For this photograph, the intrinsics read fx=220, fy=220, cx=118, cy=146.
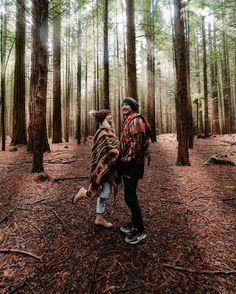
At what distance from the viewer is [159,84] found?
1005 inches

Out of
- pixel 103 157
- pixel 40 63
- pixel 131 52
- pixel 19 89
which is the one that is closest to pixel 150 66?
pixel 131 52

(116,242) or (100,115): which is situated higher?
(100,115)

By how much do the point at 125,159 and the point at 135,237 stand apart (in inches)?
43.2

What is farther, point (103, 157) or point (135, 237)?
point (103, 157)

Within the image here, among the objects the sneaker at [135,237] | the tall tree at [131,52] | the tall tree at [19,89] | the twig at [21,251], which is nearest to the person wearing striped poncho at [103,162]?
the sneaker at [135,237]

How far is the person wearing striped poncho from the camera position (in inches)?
125

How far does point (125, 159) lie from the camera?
295cm

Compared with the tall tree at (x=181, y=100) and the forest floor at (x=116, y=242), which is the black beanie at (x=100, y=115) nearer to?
the forest floor at (x=116, y=242)

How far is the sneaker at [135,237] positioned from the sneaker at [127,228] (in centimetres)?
10

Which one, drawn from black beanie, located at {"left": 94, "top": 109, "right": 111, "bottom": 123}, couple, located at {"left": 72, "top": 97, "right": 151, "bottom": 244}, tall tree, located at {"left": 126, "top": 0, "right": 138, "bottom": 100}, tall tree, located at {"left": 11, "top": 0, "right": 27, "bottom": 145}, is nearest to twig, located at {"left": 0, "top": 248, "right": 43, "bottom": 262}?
couple, located at {"left": 72, "top": 97, "right": 151, "bottom": 244}

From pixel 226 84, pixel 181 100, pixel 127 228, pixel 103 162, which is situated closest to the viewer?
pixel 103 162

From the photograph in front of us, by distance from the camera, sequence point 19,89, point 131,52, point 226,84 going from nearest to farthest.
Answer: point 131,52 → point 19,89 → point 226,84

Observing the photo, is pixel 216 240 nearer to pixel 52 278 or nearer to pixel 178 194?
pixel 178 194

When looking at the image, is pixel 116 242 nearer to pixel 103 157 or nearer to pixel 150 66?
pixel 103 157
